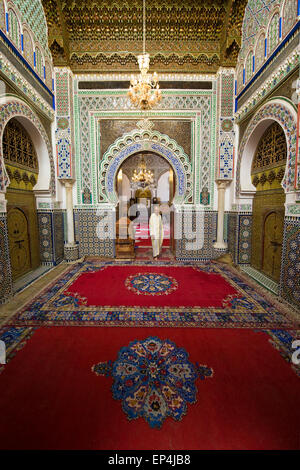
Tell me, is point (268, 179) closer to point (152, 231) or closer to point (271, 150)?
point (271, 150)

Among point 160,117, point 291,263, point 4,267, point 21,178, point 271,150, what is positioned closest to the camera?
point 291,263

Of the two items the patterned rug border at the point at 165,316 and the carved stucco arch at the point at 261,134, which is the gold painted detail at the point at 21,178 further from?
the carved stucco arch at the point at 261,134

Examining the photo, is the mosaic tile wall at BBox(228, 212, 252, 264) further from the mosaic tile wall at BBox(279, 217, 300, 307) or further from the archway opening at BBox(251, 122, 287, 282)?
the mosaic tile wall at BBox(279, 217, 300, 307)

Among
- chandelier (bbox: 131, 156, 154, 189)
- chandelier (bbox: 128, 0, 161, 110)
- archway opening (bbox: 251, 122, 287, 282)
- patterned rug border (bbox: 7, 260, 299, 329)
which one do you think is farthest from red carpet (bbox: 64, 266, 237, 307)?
chandelier (bbox: 131, 156, 154, 189)

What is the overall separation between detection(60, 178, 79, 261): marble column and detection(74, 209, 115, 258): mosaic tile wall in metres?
0.12

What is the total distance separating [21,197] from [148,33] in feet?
14.4

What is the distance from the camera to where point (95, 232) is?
4973mm

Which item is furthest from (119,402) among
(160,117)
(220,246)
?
(160,117)

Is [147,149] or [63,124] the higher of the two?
[63,124]

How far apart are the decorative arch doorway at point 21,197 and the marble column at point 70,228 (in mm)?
631

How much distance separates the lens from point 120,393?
146cm

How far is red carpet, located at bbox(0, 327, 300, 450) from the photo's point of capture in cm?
116

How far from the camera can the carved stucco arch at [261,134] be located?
271 cm
